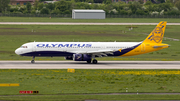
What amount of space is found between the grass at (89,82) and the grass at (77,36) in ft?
60.6

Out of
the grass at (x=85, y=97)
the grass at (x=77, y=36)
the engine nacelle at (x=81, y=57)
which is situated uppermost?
the grass at (x=85, y=97)

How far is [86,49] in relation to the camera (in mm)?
54125

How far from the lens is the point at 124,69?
46.6m

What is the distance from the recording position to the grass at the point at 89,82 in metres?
29.6

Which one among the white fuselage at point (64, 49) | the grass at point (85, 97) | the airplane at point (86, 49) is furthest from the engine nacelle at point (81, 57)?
the grass at point (85, 97)

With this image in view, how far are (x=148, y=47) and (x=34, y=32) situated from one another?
187 ft

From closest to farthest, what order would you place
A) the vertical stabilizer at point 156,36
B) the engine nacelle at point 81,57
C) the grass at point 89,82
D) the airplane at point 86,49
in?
the grass at point 89,82 → the engine nacelle at point 81,57 → the airplane at point 86,49 → the vertical stabilizer at point 156,36

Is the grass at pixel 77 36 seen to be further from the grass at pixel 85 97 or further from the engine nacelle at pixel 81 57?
the grass at pixel 85 97

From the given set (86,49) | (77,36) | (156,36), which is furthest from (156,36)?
(77,36)

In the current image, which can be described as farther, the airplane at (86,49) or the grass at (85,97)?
the airplane at (86,49)

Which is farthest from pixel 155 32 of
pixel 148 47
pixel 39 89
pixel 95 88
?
pixel 39 89

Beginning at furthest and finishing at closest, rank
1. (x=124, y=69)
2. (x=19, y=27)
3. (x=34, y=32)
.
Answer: (x=19, y=27) → (x=34, y=32) → (x=124, y=69)

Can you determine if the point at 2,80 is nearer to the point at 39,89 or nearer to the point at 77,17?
the point at 39,89

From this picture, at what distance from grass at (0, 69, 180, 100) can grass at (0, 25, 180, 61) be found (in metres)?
18.5
